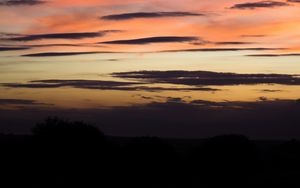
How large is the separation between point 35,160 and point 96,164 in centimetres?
456

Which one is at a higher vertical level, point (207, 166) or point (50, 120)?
point (50, 120)

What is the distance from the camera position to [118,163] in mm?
55219

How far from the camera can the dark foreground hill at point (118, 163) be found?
162ft

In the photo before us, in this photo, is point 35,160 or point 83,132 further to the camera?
point 83,132

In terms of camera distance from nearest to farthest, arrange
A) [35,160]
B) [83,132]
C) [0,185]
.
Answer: [0,185] < [35,160] < [83,132]

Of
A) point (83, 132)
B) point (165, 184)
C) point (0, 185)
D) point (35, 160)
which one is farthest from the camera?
point (83, 132)

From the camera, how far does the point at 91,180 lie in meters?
49.0

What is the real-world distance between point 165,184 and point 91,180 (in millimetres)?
5125

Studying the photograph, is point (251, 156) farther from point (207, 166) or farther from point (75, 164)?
point (75, 164)

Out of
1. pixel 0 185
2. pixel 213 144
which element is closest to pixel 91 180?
pixel 0 185

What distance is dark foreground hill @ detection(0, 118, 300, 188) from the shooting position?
49.2 m

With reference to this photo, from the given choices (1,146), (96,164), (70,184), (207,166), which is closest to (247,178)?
(207,166)

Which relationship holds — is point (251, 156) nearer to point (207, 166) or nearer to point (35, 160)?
point (207, 166)

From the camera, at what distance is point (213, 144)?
62969mm
